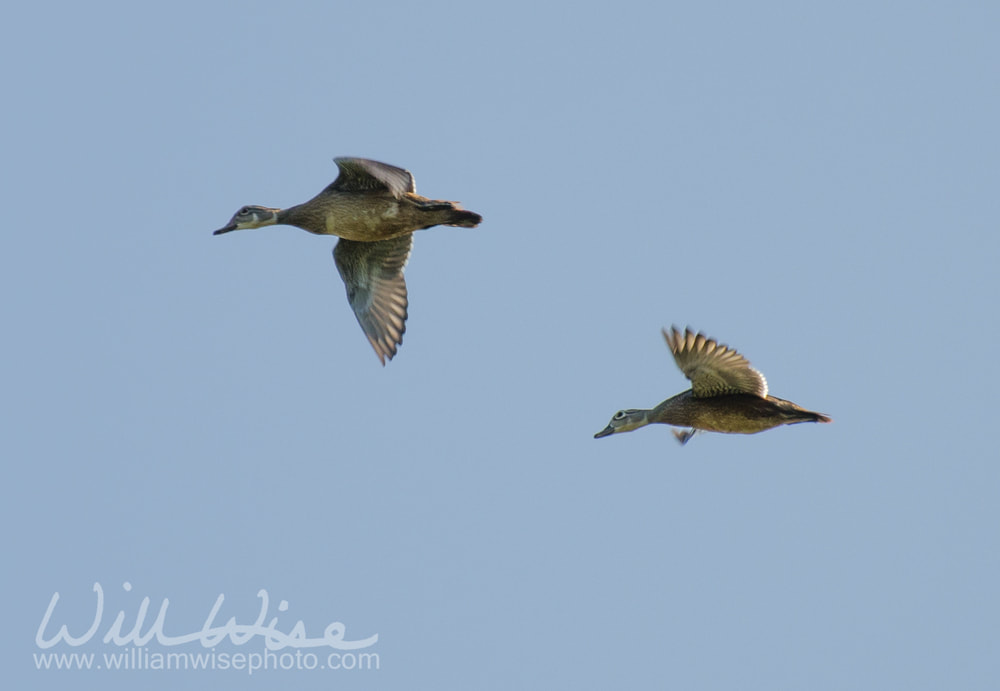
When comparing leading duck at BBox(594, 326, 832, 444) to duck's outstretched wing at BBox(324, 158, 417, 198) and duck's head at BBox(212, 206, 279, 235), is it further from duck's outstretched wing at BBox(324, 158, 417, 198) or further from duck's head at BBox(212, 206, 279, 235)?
duck's head at BBox(212, 206, 279, 235)

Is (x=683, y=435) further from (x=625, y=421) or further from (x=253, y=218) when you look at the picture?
(x=253, y=218)

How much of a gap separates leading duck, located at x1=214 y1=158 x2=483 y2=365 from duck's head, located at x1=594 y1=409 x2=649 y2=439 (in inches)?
117

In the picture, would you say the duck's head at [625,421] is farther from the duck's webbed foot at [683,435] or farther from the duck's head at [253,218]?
the duck's head at [253,218]

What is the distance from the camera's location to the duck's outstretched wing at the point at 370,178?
16561 mm

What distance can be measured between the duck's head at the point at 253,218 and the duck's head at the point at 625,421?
197 inches

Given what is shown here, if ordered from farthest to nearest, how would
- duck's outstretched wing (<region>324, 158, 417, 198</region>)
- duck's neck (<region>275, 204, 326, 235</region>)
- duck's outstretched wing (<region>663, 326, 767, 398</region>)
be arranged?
duck's neck (<region>275, 204, 326, 235</region>)
duck's outstretched wing (<region>324, 158, 417, 198</region>)
duck's outstretched wing (<region>663, 326, 767, 398</region>)

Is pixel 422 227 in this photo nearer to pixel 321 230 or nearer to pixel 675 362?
pixel 321 230

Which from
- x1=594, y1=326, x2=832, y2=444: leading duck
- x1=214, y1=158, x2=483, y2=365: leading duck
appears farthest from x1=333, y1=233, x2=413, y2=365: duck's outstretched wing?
x1=594, y1=326, x2=832, y2=444: leading duck

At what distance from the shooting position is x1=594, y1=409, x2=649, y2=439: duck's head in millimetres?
17625

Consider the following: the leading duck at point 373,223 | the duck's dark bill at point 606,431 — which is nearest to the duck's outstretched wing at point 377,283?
the leading duck at point 373,223

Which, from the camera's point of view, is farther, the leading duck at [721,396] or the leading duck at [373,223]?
the leading duck at [373,223]

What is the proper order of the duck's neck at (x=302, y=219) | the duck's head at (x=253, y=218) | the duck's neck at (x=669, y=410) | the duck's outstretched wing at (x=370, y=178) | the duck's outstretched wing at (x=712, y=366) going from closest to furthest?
1. the duck's outstretched wing at (x=712, y=366)
2. the duck's outstretched wing at (x=370, y=178)
3. the duck's neck at (x=669, y=410)
4. the duck's neck at (x=302, y=219)
5. the duck's head at (x=253, y=218)

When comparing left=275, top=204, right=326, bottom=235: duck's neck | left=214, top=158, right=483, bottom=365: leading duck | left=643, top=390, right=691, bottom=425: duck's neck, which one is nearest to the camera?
left=643, top=390, right=691, bottom=425: duck's neck

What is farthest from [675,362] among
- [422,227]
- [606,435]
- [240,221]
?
[240,221]
